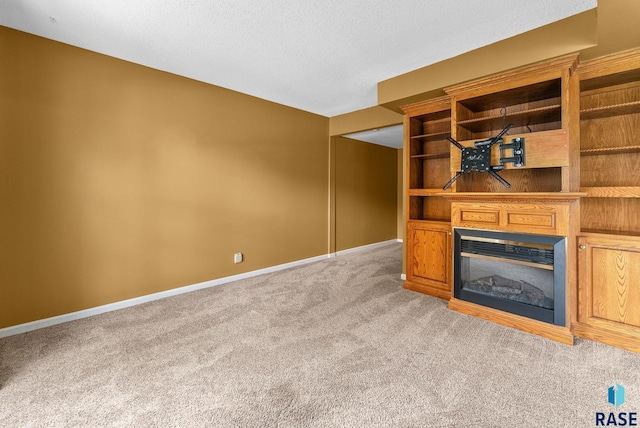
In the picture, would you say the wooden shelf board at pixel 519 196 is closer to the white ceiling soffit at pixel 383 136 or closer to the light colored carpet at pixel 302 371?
the light colored carpet at pixel 302 371

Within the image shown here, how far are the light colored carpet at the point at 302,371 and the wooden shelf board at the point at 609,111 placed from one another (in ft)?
A: 6.20

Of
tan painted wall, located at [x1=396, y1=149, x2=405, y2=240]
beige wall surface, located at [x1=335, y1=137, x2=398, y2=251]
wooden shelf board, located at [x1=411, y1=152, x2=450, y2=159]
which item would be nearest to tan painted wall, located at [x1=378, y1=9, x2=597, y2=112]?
wooden shelf board, located at [x1=411, y1=152, x2=450, y2=159]

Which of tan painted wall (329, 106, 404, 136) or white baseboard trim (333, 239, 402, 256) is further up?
tan painted wall (329, 106, 404, 136)

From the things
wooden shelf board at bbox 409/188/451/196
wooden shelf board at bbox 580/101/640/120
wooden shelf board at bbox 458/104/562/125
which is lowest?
wooden shelf board at bbox 409/188/451/196

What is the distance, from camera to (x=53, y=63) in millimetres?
2633

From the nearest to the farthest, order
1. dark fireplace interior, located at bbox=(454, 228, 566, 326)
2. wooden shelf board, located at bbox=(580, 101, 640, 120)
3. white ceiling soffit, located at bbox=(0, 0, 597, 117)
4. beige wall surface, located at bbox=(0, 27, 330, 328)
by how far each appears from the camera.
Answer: white ceiling soffit, located at bbox=(0, 0, 597, 117) → wooden shelf board, located at bbox=(580, 101, 640, 120) → dark fireplace interior, located at bbox=(454, 228, 566, 326) → beige wall surface, located at bbox=(0, 27, 330, 328)

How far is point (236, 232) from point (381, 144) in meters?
4.04

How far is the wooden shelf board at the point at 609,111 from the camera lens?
225 centimetres

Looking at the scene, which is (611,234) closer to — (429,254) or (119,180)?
(429,254)

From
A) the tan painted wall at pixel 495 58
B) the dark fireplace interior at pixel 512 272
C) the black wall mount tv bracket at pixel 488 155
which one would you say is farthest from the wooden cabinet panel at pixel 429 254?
the tan painted wall at pixel 495 58

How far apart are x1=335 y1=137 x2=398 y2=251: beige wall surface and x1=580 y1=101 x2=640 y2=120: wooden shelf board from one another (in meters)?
3.59

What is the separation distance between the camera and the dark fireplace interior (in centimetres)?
239

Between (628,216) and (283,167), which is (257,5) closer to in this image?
(283,167)

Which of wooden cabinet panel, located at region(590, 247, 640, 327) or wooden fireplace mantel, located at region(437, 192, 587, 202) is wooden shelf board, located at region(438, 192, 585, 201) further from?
wooden cabinet panel, located at region(590, 247, 640, 327)
